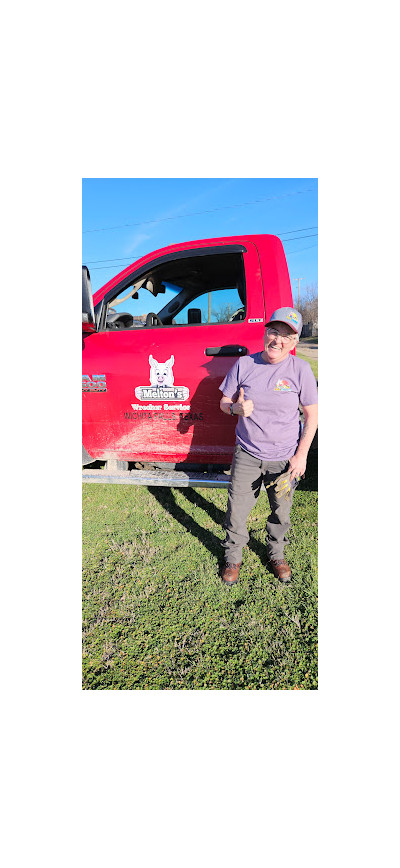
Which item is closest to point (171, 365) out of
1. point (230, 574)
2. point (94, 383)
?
point (94, 383)

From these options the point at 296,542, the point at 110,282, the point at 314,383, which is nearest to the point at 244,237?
the point at 110,282

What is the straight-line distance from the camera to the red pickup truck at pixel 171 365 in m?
2.32

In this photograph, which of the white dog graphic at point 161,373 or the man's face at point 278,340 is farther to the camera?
the white dog graphic at point 161,373

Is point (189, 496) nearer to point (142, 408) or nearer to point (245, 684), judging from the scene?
point (142, 408)

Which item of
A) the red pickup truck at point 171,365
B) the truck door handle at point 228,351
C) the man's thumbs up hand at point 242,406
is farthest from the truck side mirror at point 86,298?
the man's thumbs up hand at point 242,406

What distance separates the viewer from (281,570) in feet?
7.13

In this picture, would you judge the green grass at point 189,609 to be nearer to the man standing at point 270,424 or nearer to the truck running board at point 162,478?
the man standing at point 270,424

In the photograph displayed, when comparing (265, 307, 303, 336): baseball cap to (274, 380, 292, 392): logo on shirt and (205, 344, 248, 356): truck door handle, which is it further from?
(205, 344, 248, 356): truck door handle

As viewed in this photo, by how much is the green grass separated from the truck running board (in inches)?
16.2

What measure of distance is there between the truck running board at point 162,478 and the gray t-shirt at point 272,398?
1.48 feet

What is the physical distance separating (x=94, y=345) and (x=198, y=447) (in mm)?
1007

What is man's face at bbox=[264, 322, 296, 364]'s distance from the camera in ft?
5.89

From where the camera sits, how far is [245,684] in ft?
5.15

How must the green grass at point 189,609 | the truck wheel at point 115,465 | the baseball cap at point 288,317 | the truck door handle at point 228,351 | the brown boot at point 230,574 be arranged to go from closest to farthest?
1. the green grass at point 189,609
2. the baseball cap at point 288,317
3. the brown boot at point 230,574
4. the truck door handle at point 228,351
5. the truck wheel at point 115,465
